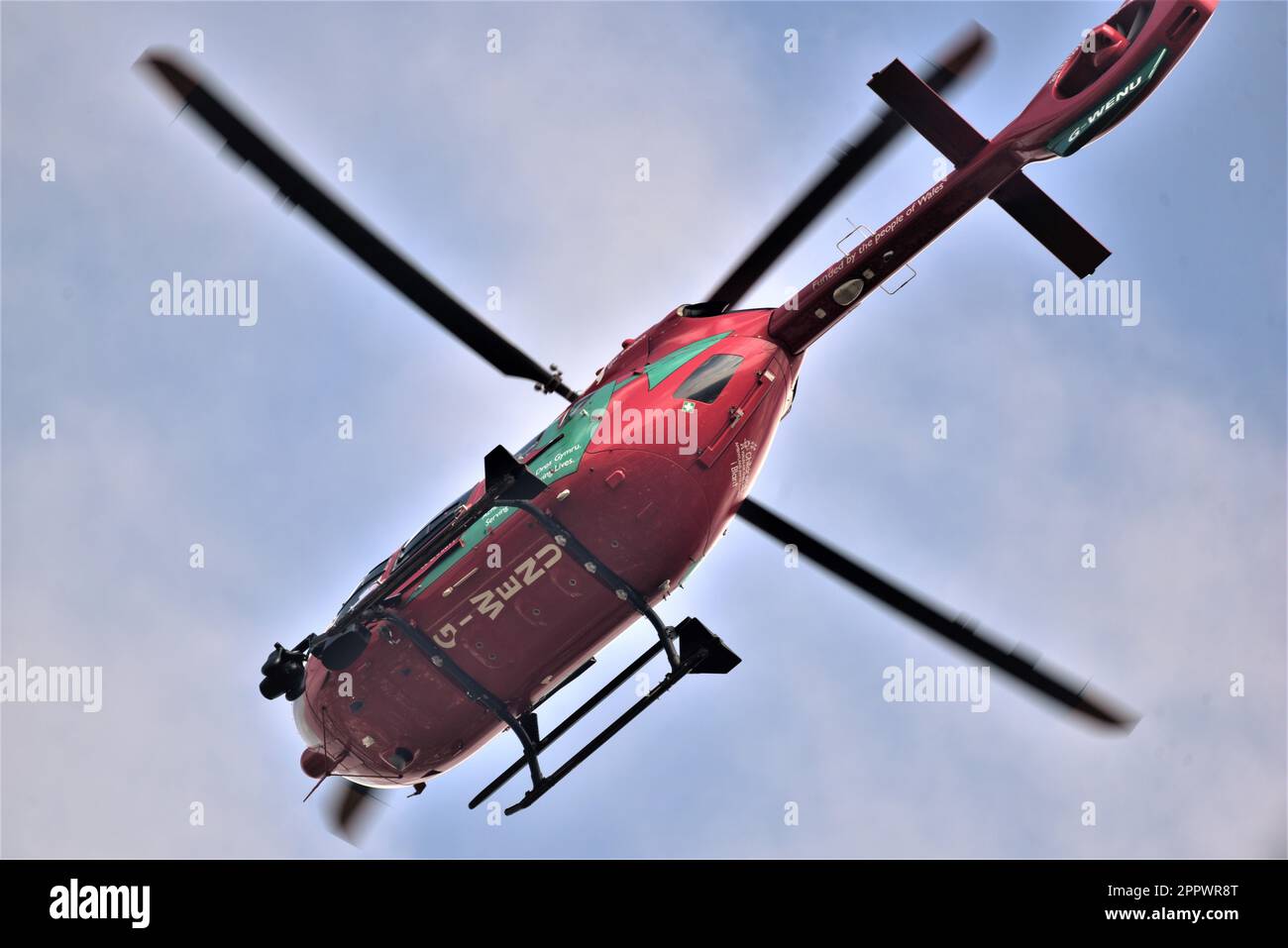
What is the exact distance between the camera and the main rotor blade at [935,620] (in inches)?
738

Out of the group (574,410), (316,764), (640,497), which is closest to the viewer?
(640,497)

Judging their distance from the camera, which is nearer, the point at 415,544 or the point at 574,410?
the point at 574,410

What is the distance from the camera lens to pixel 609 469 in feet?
53.0

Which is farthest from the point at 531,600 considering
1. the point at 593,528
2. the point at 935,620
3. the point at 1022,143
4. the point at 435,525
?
the point at 1022,143

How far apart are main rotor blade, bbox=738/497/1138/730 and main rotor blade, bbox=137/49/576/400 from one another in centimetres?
304

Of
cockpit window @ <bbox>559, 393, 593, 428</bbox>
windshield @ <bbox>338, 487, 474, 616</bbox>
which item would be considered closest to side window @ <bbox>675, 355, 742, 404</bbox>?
cockpit window @ <bbox>559, 393, 593, 428</bbox>

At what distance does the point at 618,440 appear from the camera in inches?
639

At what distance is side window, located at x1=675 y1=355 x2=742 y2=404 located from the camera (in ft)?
53.2

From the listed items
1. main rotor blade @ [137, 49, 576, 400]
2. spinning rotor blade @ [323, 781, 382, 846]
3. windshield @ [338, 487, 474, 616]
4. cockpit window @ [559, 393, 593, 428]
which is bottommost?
spinning rotor blade @ [323, 781, 382, 846]

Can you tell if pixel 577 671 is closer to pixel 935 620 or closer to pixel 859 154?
pixel 935 620

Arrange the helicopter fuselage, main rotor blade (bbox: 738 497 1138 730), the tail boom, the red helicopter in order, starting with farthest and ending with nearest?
main rotor blade (bbox: 738 497 1138 730) < the helicopter fuselage < the red helicopter < the tail boom

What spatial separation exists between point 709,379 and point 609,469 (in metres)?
1.42

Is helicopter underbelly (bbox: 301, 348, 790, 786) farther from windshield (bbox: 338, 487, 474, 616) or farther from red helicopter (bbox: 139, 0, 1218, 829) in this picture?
windshield (bbox: 338, 487, 474, 616)

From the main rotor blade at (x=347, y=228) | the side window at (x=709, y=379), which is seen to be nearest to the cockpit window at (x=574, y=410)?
the main rotor blade at (x=347, y=228)
